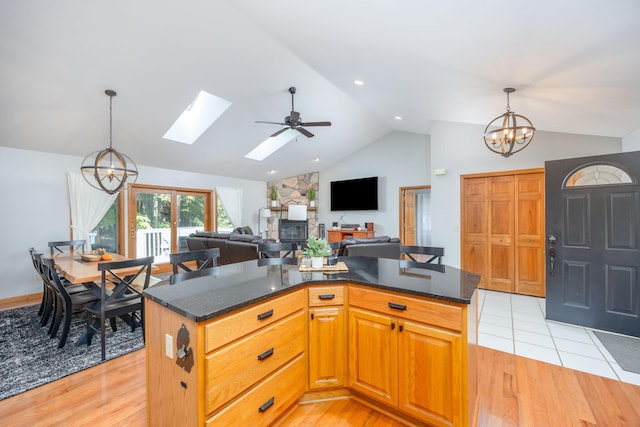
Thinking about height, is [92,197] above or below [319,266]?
above

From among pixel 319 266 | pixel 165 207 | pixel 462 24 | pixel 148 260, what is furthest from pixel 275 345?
pixel 165 207

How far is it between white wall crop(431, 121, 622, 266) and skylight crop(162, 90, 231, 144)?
155 inches

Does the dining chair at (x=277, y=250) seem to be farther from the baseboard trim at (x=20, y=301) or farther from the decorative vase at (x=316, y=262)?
the baseboard trim at (x=20, y=301)

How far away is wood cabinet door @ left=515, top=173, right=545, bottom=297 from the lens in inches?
174

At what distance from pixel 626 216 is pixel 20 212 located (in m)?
8.01

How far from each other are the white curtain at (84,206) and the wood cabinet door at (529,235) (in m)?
7.25

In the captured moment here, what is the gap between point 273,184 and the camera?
859 centimetres

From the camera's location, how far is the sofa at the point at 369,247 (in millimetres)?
4394

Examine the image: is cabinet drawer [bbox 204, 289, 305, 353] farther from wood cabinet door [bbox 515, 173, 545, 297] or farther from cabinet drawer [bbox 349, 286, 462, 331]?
wood cabinet door [bbox 515, 173, 545, 297]

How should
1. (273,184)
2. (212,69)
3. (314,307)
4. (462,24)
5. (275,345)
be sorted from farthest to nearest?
1. (273,184)
2. (212,69)
3. (462,24)
4. (314,307)
5. (275,345)

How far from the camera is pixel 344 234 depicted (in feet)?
24.8

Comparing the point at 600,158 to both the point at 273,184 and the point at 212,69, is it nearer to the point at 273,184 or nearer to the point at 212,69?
the point at 212,69

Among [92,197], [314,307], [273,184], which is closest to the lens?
[314,307]

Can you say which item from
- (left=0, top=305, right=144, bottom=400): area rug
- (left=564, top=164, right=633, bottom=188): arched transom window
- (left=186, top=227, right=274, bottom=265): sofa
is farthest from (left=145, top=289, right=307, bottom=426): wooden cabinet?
(left=564, top=164, right=633, bottom=188): arched transom window
